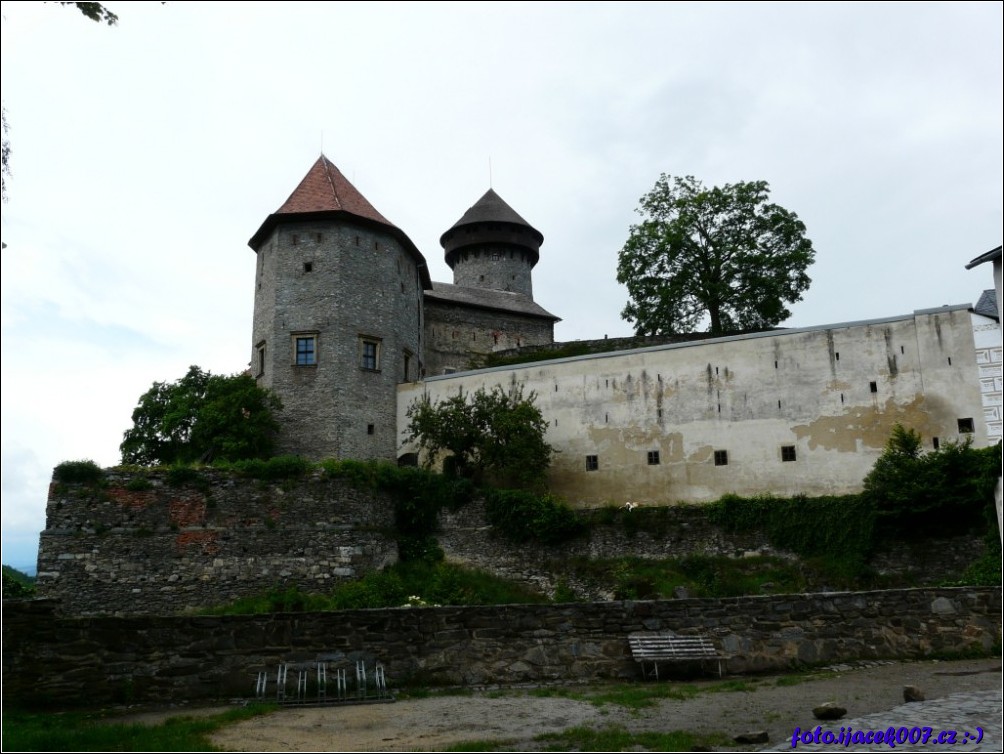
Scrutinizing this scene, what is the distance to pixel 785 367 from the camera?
2853 centimetres

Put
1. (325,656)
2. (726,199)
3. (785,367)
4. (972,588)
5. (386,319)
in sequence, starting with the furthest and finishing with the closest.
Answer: (726,199)
(386,319)
(785,367)
(972,588)
(325,656)

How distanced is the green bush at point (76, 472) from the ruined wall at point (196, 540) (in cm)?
18

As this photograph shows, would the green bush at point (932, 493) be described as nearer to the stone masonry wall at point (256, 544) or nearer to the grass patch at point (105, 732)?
the stone masonry wall at point (256, 544)

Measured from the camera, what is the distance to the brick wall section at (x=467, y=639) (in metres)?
10.6

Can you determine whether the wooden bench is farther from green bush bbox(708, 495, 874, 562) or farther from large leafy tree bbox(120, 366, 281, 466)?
large leafy tree bbox(120, 366, 281, 466)

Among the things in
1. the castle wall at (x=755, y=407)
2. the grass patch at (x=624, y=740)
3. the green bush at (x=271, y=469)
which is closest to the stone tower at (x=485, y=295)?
the castle wall at (x=755, y=407)

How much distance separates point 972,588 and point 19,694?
1299 centimetres

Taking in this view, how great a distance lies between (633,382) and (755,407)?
428 cm

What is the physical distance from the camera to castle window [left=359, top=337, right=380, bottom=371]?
3259 cm

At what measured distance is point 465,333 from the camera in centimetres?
4369

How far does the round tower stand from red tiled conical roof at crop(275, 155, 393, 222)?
70.8 ft

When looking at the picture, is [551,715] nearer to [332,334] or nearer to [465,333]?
[332,334]

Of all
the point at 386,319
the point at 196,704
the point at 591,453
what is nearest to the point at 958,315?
the point at 591,453

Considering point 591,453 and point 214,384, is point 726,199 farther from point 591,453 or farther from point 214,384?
point 214,384
